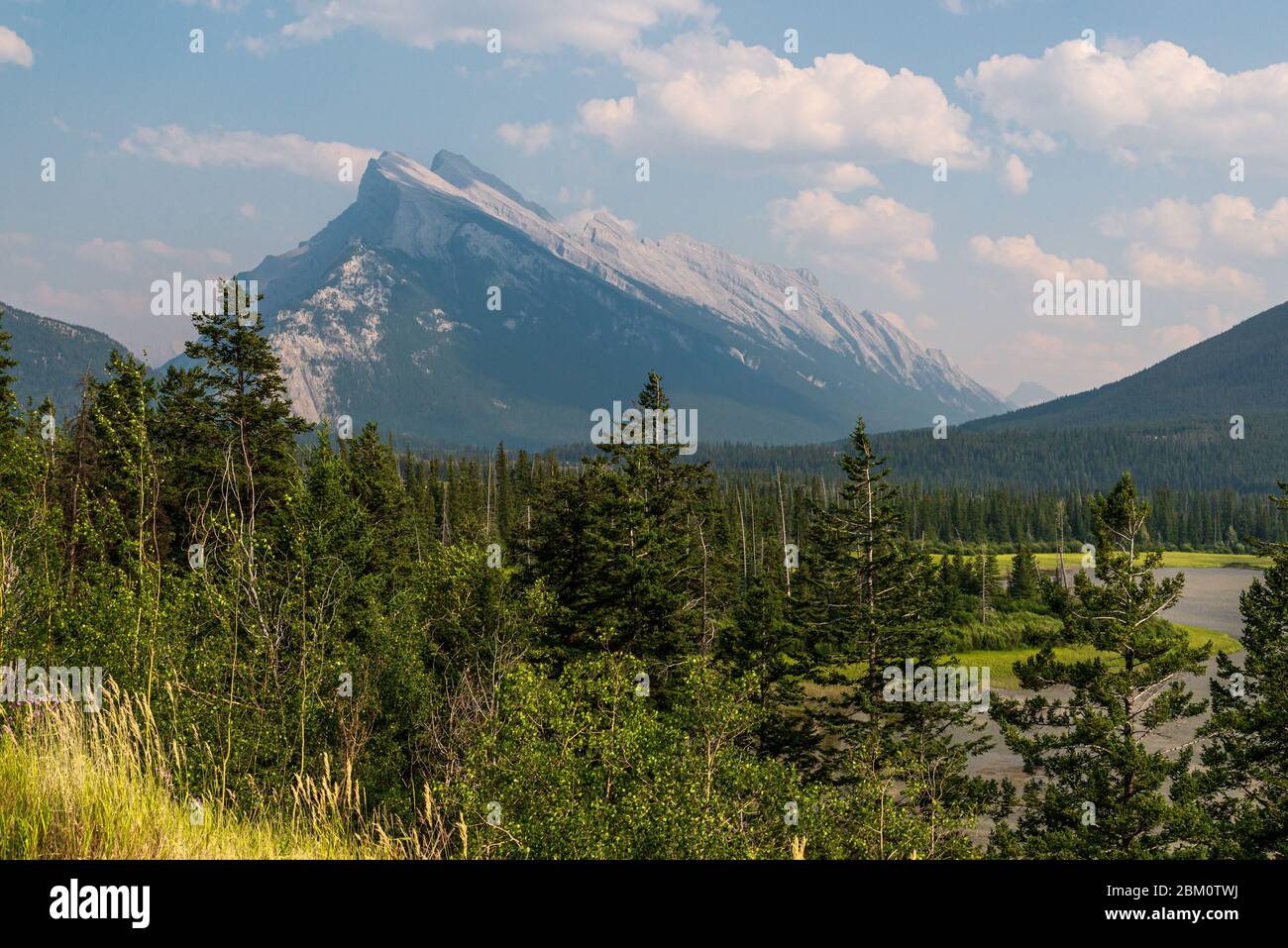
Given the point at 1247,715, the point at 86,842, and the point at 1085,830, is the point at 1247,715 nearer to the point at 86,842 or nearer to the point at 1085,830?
the point at 1085,830

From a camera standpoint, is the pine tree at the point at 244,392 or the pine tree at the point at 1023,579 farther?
the pine tree at the point at 1023,579

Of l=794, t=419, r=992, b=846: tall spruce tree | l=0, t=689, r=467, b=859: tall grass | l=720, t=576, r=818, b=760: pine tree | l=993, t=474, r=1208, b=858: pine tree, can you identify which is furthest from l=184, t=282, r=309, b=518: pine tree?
l=0, t=689, r=467, b=859: tall grass

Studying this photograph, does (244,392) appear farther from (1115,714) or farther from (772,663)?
(1115,714)

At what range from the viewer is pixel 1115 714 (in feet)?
86.5

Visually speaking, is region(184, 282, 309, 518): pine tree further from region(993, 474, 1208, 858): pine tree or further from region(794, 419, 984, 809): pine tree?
region(993, 474, 1208, 858): pine tree

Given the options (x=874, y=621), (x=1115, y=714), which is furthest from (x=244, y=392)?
(x=1115, y=714)

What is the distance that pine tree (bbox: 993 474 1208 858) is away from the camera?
2562 cm

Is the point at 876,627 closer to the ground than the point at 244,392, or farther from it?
closer to the ground

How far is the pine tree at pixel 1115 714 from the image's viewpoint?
25.6 meters

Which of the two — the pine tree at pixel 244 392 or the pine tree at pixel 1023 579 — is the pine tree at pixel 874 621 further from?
the pine tree at pixel 1023 579

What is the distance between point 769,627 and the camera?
39625 mm

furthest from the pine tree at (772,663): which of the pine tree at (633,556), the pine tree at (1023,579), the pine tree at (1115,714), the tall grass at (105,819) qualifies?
the pine tree at (1023,579)

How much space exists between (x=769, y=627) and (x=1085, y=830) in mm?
15772
